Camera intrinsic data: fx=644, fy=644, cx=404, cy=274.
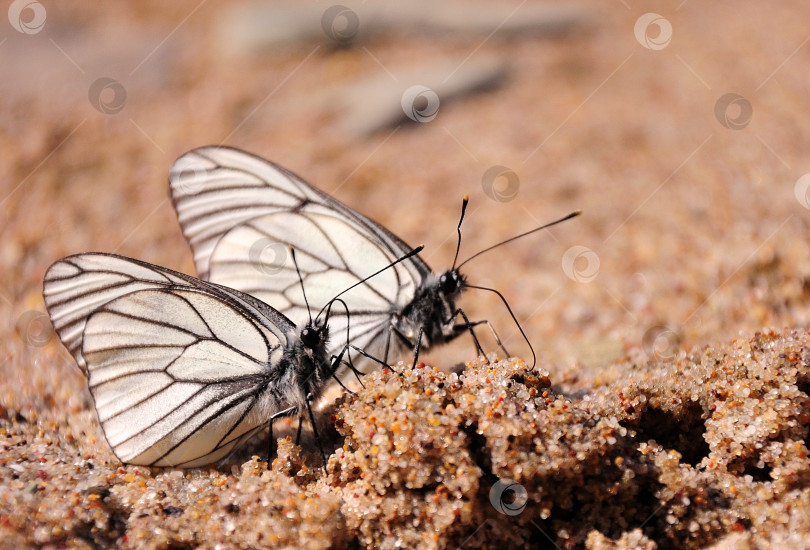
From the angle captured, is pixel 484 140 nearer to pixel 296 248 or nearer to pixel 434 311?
pixel 296 248

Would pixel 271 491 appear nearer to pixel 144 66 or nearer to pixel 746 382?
pixel 746 382

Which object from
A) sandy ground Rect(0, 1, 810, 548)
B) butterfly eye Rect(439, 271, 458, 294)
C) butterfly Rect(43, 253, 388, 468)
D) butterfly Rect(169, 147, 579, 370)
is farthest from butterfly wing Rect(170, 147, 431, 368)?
sandy ground Rect(0, 1, 810, 548)

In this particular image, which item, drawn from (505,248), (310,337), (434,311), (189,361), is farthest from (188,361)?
(505,248)

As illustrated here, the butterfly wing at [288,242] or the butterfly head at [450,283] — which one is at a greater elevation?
the butterfly wing at [288,242]

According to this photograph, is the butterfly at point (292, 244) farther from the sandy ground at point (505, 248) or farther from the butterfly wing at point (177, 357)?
the sandy ground at point (505, 248)

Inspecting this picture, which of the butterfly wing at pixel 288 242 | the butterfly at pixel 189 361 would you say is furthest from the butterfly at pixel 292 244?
the butterfly at pixel 189 361

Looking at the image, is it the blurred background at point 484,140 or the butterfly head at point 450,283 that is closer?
the butterfly head at point 450,283

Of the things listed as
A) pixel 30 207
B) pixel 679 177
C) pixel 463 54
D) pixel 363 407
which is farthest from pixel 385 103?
pixel 363 407
